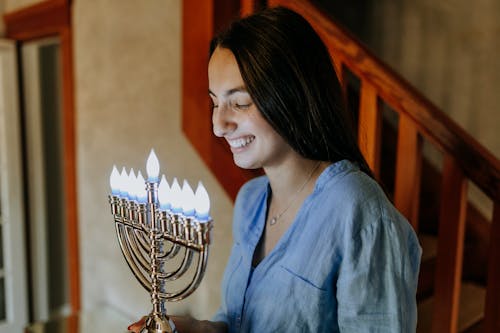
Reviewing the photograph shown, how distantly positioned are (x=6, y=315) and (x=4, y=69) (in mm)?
1588

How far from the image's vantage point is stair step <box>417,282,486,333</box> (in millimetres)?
1595

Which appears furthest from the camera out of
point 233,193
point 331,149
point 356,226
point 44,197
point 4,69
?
point 44,197

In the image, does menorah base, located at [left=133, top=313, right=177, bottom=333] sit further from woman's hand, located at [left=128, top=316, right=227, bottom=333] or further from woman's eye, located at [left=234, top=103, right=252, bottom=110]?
woman's eye, located at [left=234, top=103, right=252, bottom=110]

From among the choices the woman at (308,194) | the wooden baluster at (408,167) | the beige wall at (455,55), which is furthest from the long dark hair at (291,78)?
the beige wall at (455,55)

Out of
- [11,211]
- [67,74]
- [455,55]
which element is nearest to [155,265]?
[67,74]

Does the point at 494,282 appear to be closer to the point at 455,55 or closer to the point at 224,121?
the point at 224,121

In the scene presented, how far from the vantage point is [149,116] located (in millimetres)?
1840

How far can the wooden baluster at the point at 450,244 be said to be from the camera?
1.13 meters

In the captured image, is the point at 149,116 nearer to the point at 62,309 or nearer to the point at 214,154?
the point at 214,154

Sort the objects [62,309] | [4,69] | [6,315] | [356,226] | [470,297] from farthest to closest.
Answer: [62,309], [6,315], [4,69], [470,297], [356,226]

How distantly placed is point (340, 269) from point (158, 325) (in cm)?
29

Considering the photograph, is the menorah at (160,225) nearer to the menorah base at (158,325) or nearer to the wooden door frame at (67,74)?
the menorah base at (158,325)

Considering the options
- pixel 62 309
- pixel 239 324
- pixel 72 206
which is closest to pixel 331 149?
pixel 239 324

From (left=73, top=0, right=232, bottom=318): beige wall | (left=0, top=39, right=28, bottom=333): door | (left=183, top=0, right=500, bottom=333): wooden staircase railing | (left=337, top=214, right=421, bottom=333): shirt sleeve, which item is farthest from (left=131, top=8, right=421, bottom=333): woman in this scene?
(left=0, top=39, right=28, bottom=333): door
